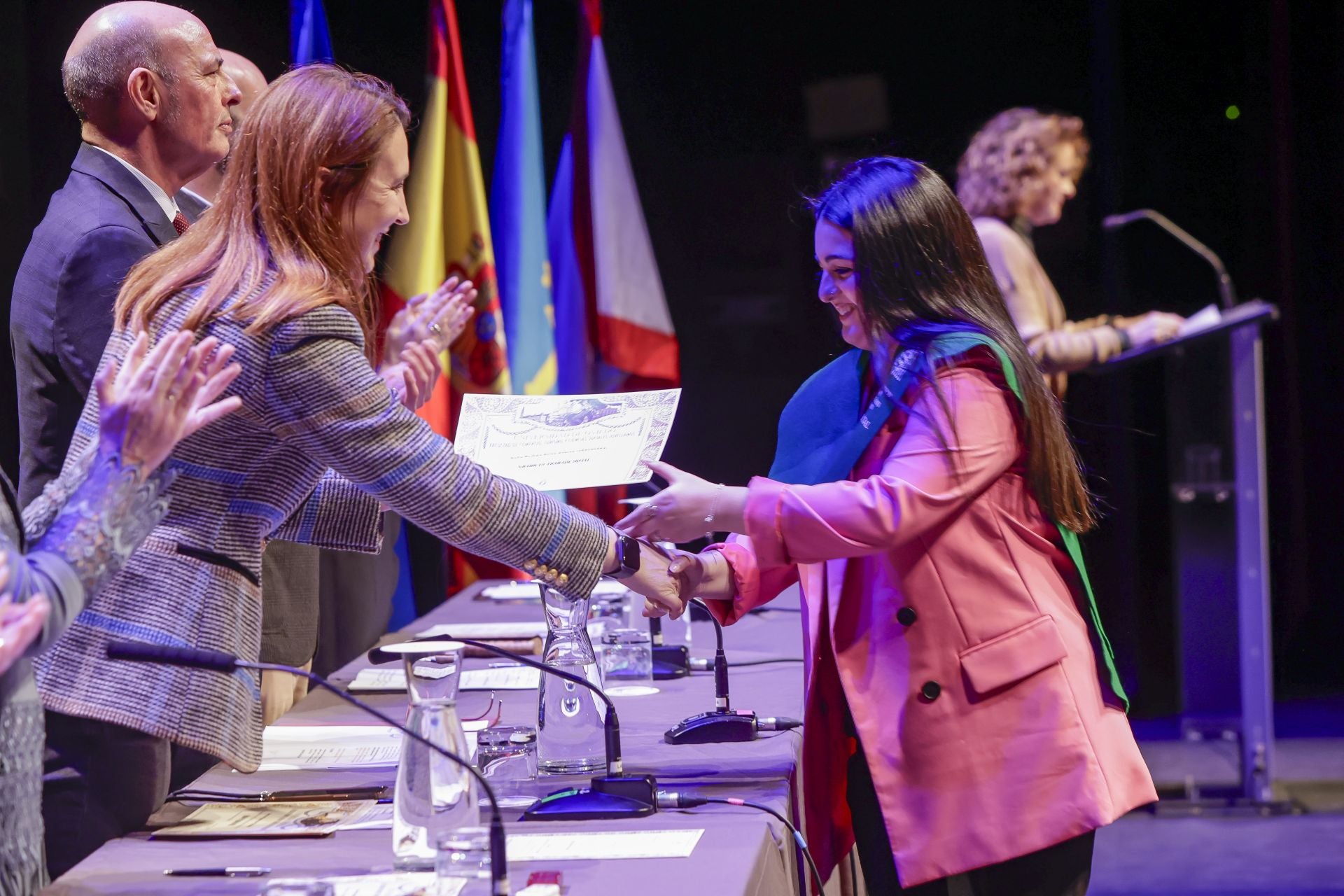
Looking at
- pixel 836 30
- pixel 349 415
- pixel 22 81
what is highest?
pixel 836 30

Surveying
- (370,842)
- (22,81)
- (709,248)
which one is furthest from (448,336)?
(709,248)

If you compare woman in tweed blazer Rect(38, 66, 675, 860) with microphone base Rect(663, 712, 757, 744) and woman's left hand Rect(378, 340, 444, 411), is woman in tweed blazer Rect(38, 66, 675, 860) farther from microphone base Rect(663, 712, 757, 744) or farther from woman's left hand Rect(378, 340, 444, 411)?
woman's left hand Rect(378, 340, 444, 411)

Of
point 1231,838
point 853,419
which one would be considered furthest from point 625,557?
point 1231,838

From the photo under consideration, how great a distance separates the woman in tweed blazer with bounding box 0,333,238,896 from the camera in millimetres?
1257

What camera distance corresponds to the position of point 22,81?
3.70 meters

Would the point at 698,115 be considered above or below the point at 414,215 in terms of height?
above

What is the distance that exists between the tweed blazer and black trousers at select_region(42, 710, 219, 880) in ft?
0.25

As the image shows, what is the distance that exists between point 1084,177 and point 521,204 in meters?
2.18

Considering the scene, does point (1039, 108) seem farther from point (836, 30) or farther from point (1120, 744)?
point (1120, 744)

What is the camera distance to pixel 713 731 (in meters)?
1.90

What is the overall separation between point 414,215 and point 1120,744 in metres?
3.64

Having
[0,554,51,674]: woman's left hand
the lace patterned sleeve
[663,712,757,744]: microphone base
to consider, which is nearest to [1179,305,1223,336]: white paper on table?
[663,712,757,744]: microphone base

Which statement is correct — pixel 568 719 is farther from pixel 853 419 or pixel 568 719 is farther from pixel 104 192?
pixel 104 192

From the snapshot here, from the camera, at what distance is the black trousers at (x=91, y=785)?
1511 millimetres
